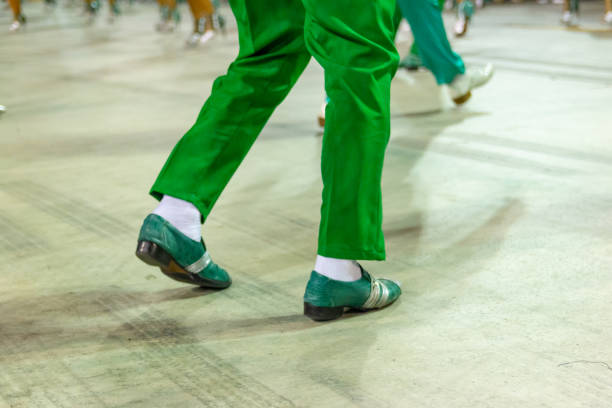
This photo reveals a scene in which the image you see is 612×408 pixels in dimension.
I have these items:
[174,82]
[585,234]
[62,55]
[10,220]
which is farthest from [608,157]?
[62,55]

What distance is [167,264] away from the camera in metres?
1.59

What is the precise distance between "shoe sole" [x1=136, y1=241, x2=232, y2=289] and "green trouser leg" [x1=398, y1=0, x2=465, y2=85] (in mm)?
1985

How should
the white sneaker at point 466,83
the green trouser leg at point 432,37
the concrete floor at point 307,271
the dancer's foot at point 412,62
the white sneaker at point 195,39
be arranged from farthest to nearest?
the white sneaker at point 195,39 → the dancer's foot at point 412,62 → the white sneaker at point 466,83 → the green trouser leg at point 432,37 → the concrete floor at point 307,271

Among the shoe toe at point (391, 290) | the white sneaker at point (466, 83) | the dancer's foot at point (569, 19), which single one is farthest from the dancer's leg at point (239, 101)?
the dancer's foot at point (569, 19)

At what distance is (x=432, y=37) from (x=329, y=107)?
203cm

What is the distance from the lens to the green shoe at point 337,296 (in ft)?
4.93

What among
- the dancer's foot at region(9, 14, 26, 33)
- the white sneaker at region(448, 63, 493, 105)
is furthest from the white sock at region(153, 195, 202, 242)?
the dancer's foot at region(9, 14, 26, 33)

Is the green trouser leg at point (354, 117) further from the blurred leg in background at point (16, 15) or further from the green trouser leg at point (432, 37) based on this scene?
the blurred leg in background at point (16, 15)

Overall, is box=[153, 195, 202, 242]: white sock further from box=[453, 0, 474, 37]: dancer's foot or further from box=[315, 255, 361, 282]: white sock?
box=[453, 0, 474, 37]: dancer's foot

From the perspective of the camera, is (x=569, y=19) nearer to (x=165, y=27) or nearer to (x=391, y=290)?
(x=165, y=27)

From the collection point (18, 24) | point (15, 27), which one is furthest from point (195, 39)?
point (18, 24)

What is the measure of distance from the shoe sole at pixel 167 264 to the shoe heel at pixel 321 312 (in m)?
0.26

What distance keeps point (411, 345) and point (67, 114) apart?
2.85 m

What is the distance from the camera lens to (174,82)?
481 cm
